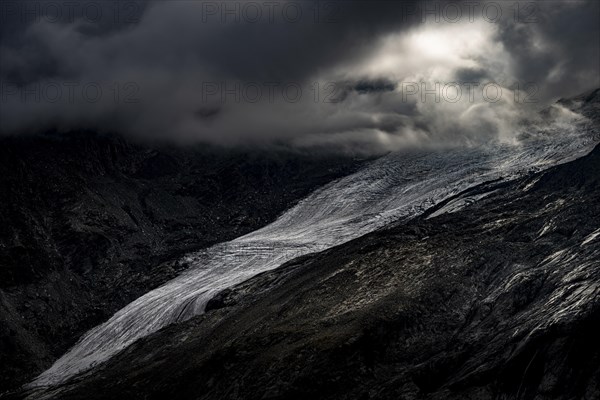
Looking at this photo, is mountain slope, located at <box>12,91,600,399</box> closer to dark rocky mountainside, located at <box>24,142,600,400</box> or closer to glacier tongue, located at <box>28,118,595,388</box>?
dark rocky mountainside, located at <box>24,142,600,400</box>

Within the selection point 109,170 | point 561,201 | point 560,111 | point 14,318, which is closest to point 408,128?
point 560,111

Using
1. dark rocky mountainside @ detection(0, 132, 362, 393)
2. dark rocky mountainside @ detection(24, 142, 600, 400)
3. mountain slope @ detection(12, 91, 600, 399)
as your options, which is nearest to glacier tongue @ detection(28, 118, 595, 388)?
dark rocky mountainside @ detection(0, 132, 362, 393)

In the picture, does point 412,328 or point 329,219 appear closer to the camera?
point 412,328

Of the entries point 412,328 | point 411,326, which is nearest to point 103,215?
point 411,326

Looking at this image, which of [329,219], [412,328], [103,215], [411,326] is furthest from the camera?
[103,215]

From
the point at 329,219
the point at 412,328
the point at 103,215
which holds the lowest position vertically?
the point at 329,219

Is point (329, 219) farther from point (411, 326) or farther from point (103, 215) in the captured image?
point (411, 326)

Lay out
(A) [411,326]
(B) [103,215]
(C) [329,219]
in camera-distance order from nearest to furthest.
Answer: (A) [411,326] < (C) [329,219] < (B) [103,215]
